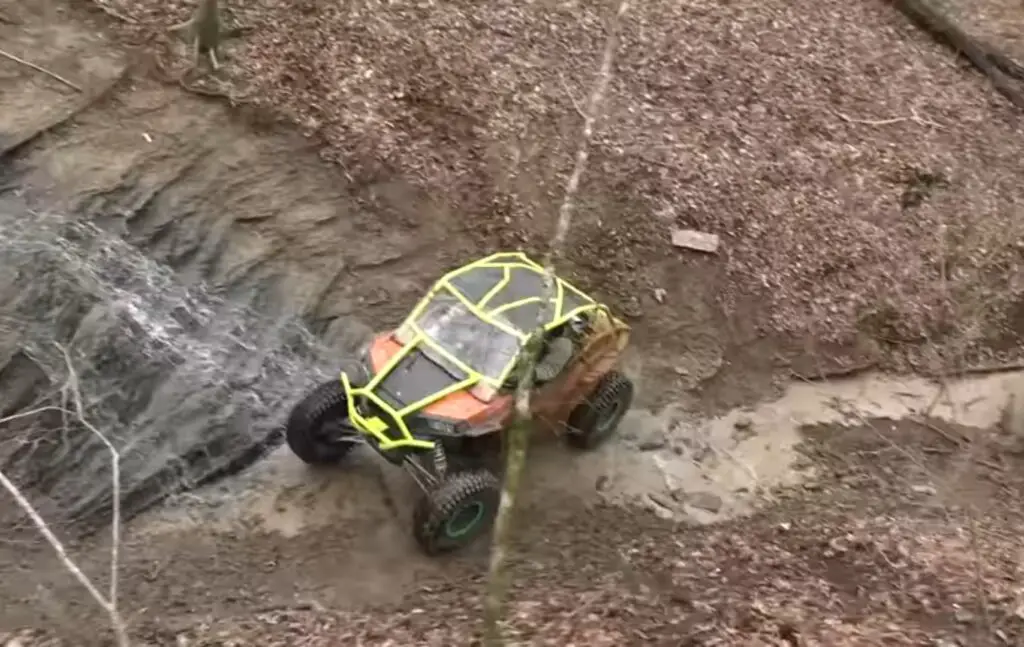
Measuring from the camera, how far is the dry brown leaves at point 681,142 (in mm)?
8922

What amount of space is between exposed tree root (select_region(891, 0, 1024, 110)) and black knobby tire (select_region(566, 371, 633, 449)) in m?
6.71

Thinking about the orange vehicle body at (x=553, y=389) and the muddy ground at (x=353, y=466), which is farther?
the orange vehicle body at (x=553, y=389)

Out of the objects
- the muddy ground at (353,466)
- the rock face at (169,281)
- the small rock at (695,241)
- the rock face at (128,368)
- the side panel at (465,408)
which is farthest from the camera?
the small rock at (695,241)

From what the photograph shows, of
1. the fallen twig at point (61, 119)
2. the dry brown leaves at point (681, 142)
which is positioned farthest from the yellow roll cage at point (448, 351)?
the fallen twig at point (61, 119)

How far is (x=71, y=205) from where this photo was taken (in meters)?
7.67

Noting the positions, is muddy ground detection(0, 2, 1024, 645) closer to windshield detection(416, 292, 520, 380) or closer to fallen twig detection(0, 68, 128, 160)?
fallen twig detection(0, 68, 128, 160)

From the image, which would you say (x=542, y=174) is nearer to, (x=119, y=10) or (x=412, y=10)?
(x=412, y=10)

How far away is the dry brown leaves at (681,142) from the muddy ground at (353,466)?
497 mm

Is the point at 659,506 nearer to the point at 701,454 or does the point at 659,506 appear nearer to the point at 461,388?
the point at 701,454

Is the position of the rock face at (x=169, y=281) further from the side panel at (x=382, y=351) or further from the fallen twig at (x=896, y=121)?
the fallen twig at (x=896, y=121)

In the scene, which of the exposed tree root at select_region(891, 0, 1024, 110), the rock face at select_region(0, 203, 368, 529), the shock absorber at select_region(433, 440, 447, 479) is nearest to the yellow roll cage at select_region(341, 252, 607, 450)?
→ the shock absorber at select_region(433, 440, 447, 479)

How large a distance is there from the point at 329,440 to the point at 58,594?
1.86 m

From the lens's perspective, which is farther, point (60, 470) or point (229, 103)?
point (229, 103)

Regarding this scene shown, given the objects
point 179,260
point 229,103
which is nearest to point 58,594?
point 179,260
